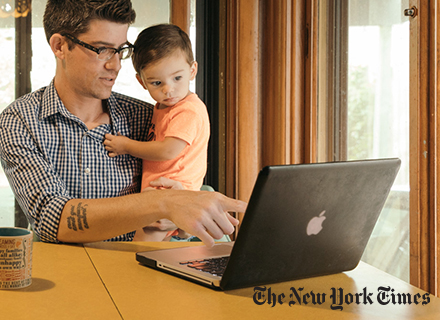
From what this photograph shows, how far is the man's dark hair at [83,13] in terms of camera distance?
1.61m

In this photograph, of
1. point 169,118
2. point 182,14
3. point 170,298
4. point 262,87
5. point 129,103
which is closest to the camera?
point 170,298

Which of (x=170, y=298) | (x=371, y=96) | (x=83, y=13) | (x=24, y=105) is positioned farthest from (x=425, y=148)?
(x=24, y=105)

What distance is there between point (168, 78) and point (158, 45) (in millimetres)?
121

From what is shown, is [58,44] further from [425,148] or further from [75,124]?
[425,148]

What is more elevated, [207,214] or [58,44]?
[58,44]

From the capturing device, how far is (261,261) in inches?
32.1

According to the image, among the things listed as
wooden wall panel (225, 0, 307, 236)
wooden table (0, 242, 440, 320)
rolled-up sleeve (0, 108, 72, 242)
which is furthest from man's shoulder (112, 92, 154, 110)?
wooden table (0, 242, 440, 320)

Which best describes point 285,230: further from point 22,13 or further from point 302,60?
point 22,13

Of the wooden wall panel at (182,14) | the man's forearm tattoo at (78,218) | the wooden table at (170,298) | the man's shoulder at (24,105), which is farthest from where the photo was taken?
the wooden wall panel at (182,14)

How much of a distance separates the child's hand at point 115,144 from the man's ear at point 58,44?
0.36 meters

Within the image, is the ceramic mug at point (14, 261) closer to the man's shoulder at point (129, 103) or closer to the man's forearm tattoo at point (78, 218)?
the man's forearm tattoo at point (78, 218)

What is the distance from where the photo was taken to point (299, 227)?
0.82 meters

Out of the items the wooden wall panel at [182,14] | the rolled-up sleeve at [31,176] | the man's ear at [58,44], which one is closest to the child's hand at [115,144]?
the rolled-up sleeve at [31,176]

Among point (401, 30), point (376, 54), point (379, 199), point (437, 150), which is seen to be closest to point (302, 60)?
point (376, 54)
